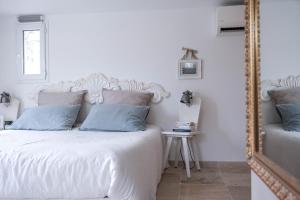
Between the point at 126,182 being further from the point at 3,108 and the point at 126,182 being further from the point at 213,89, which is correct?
the point at 3,108

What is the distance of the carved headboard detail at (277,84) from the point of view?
1.09 metres

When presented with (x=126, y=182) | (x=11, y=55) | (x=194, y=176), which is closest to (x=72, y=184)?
(x=126, y=182)

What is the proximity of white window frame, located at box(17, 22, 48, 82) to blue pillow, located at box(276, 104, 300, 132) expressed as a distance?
3271 mm

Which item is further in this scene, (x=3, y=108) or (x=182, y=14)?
(x=3, y=108)

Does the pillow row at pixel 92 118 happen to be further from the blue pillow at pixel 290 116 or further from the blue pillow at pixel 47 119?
the blue pillow at pixel 290 116

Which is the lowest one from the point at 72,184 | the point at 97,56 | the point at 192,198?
the point at 192,198

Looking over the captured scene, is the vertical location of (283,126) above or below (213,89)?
below

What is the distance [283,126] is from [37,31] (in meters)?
3.54

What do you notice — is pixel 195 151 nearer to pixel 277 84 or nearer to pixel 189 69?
pixel 189 69

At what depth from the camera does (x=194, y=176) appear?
10.1ft

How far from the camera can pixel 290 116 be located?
1.09 metres

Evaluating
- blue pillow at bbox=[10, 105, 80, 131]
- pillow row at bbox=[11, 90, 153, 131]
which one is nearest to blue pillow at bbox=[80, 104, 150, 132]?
pillow row at bbox=[11, 90, 153, 131]

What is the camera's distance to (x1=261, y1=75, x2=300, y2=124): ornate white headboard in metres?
1.11

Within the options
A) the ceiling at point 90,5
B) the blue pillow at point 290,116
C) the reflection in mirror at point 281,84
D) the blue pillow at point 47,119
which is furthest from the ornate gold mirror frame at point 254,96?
the blue pillow at point 47,119
